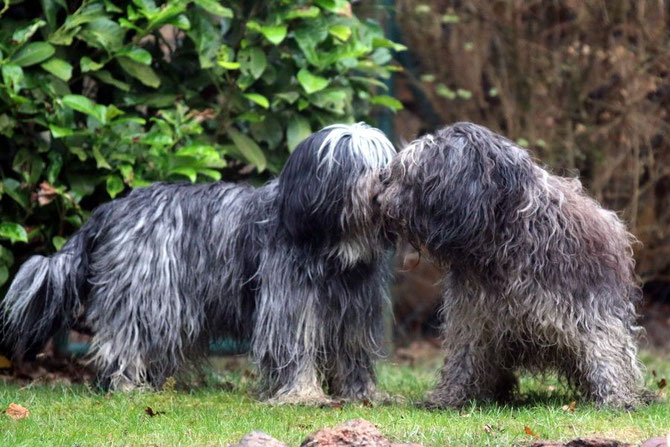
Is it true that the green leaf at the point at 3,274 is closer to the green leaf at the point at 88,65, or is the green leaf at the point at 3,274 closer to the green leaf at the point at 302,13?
the green leaf at the point at 88,65

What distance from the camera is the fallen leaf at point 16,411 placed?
5695 mm

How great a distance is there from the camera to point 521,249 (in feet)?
18.4

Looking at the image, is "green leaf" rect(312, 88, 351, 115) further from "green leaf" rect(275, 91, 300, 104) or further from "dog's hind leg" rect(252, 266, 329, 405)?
"dog's hind leg" rect(252, 266, 329, 405)

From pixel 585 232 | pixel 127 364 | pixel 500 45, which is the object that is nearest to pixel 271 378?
pixel 127 364

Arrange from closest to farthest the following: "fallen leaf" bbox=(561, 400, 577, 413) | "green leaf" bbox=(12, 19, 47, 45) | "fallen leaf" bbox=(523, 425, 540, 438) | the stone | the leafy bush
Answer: the stone, "fallen leaf" bbox=(523, 425, 540, 438), "fallen leaf" bbox=(561, 400, 577, 413), "green leaf" bbox=(12, 19, 47, 45), the leafy bush

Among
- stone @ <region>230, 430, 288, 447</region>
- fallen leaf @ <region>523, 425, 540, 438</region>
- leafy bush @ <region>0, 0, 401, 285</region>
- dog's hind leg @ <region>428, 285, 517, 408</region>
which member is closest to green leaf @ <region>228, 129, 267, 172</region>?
leafy bush @ <region>0, 0, 401, 285</region>

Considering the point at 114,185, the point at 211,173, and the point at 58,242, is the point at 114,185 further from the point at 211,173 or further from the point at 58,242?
the point at 211,173

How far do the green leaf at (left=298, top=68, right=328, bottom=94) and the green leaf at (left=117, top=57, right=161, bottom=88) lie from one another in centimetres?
92

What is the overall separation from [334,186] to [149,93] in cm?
214

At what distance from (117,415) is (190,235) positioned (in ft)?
4.32

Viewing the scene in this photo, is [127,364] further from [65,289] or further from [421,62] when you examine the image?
[421,62]

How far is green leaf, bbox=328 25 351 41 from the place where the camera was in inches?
293

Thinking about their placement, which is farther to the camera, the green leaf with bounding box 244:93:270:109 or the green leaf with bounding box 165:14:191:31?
the green leaf with bounding box 244:93:270:109

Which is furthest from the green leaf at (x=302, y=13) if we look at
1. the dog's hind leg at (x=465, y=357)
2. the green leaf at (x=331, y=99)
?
the dog's hind leg at (x=465, y=357)
